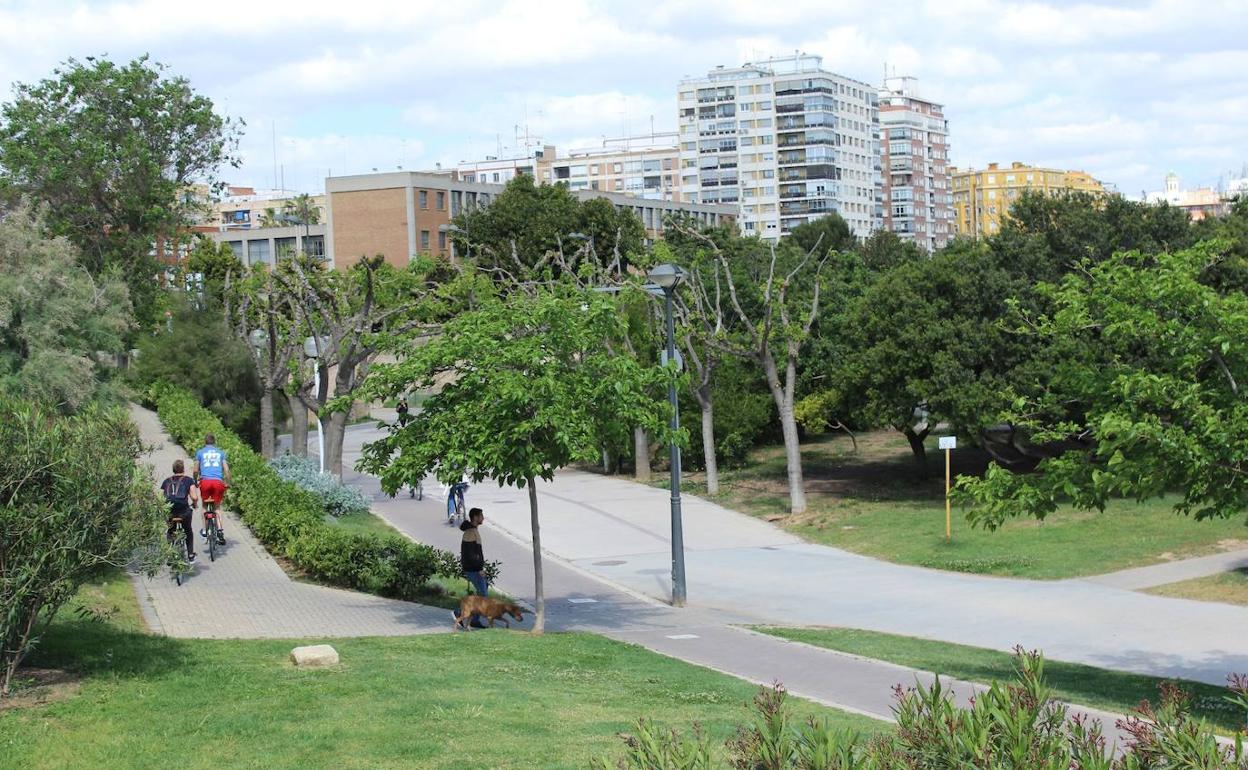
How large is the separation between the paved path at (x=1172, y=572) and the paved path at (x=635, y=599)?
4.96m

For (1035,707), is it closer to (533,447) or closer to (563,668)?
(563,668)

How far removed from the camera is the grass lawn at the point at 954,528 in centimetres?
2341

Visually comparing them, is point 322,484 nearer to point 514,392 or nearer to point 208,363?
point 514,392

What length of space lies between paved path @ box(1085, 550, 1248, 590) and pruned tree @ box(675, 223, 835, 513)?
9955 millimetres

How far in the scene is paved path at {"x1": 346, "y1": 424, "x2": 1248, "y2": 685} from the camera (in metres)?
16.7

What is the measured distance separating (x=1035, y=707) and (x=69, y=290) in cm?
1902

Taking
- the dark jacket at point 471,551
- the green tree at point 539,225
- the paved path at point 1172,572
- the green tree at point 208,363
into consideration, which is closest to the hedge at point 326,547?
the dark jacket at point 471,551

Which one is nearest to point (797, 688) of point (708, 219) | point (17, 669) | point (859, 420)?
point (17, 669)

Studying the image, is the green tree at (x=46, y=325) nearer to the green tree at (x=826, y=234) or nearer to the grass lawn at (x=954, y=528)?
the grass lawn at (x=954, y=528)

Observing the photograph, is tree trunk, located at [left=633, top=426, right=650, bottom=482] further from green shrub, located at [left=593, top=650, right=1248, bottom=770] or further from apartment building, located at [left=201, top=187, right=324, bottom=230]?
apartment building, located at [left=201, top=187, right=324, bottom=230]

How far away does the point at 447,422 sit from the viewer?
1491 centimetres

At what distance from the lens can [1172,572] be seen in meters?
21.9

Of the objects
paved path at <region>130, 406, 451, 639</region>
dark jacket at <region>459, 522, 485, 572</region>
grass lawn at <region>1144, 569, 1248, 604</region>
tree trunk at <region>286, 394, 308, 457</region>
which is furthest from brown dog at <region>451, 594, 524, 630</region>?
tree trunk at <region>286, 394, 308, 457</region>

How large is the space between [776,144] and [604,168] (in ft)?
65.8
